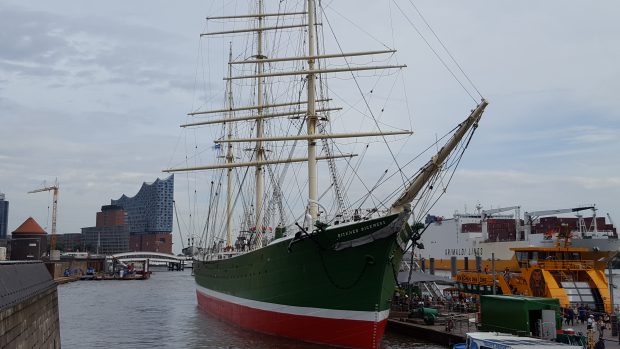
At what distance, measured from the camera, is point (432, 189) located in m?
23.6

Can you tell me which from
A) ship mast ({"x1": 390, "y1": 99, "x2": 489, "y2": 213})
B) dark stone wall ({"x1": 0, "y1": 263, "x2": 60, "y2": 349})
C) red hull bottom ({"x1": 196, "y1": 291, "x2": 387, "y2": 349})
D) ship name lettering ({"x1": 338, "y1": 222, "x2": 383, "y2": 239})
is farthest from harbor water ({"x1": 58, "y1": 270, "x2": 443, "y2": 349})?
dark stone wall ({"x1": 0, "y1": 263, "x2": 60, "y2": 349})

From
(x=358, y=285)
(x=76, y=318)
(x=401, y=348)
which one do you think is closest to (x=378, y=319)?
(x=358, y=285)

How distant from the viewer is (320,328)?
23.2 m

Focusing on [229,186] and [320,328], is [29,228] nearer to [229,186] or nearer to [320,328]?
[229,186]

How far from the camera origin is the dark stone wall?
11.8 m

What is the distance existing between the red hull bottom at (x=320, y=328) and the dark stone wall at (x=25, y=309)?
30.8 feet

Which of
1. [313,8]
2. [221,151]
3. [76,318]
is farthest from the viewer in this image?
[221,151]

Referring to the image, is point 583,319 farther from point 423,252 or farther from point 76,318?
point 423,252

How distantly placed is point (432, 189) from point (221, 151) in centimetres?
3471

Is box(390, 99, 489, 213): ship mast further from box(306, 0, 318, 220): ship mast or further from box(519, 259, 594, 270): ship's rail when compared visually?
box(519, 259, 594, 270): ship's rail

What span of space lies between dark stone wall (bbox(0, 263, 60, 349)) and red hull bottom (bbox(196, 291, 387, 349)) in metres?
9.39

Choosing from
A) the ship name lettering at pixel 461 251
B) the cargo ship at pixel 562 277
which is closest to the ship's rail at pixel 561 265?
the cargo ship at pixel 562 277

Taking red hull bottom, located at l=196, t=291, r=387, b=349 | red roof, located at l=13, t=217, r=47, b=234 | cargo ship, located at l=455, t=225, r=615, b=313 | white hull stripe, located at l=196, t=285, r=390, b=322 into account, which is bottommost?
red hull bottom, located at l=196, t=291, r=387, b=349

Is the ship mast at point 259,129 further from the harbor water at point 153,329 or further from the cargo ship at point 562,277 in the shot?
the cargo ship at point 562,277
